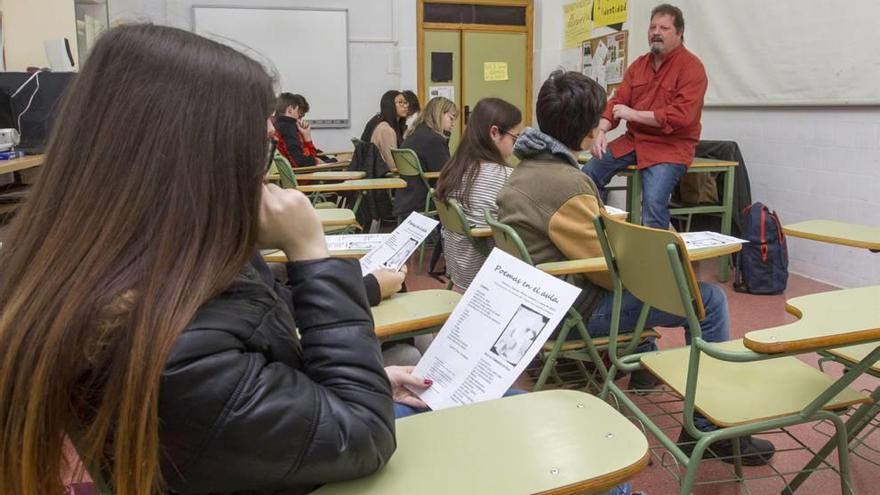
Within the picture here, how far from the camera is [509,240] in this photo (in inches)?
73.0

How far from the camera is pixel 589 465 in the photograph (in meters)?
0.80

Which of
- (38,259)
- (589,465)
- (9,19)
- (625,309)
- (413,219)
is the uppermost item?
(9,19)

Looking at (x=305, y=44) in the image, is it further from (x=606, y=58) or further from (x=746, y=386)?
(x=746, y=386)

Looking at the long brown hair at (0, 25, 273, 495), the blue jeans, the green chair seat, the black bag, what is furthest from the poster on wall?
the long brown hair at (0, 25, 273, 495)

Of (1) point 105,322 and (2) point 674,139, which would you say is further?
(2) point 674,139

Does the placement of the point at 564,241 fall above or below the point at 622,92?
below

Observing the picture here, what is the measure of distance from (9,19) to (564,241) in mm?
3734

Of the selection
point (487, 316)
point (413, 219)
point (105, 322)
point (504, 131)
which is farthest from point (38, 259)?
point (504, 131)

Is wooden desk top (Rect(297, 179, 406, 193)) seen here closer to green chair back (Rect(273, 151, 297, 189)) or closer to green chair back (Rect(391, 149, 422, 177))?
green chair back (Rect(273, 151, 297, 189))

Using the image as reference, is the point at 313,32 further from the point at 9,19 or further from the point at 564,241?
the point at 564,241

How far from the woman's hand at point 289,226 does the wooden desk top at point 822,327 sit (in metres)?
0.68

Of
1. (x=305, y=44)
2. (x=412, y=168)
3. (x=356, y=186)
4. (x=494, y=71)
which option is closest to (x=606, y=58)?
(x=494, y=71)

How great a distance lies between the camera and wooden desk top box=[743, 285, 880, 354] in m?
1.04

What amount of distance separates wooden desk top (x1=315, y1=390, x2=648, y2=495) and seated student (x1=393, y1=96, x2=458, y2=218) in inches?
131
